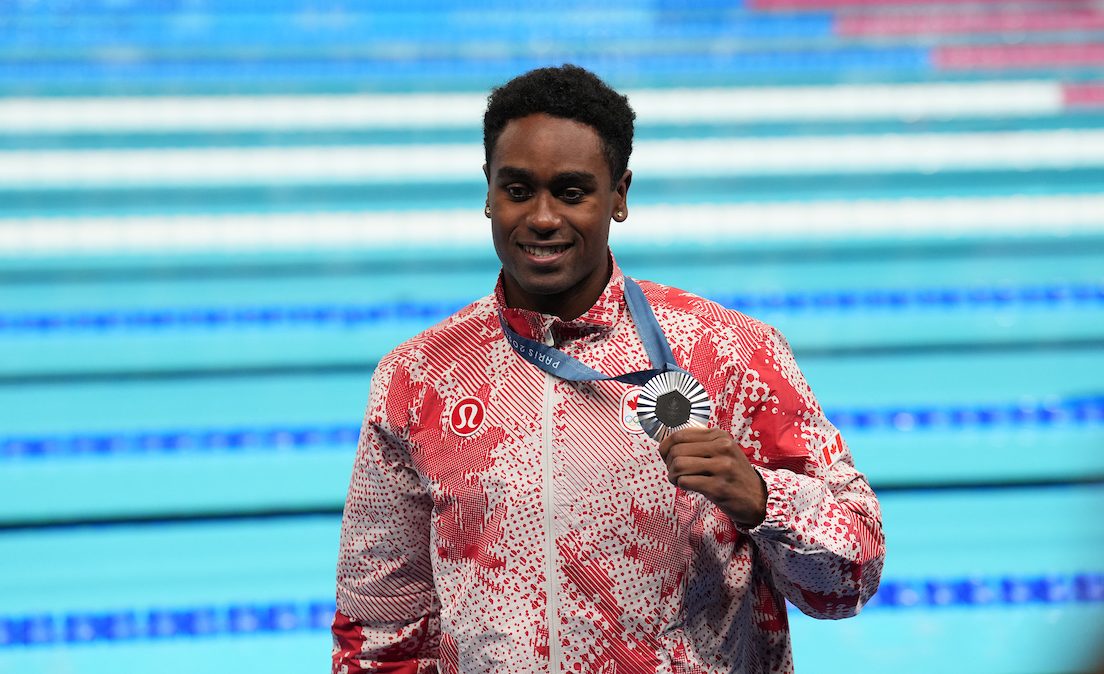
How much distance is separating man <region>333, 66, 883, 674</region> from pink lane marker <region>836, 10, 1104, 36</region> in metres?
3.65

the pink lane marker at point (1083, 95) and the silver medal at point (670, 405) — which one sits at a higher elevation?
the pink lane marker at point (1083, 95)

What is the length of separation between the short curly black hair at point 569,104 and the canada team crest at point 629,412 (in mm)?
185

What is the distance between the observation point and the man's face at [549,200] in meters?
1.03

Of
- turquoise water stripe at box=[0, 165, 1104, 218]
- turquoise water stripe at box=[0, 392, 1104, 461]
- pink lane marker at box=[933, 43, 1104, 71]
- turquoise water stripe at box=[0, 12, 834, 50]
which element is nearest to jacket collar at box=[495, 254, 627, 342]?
turquoise water stripe at box=[0, 392, 1104, 461]

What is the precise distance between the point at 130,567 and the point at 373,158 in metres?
1.62

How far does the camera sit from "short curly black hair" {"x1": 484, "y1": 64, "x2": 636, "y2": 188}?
1.04 meters

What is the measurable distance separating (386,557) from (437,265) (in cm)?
275

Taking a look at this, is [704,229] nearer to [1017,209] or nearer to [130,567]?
[1017,209]

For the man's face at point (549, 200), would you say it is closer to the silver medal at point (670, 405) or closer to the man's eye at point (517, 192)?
the man's eye at point (517, 192)

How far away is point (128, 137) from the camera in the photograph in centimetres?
401

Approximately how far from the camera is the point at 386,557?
1158 mm

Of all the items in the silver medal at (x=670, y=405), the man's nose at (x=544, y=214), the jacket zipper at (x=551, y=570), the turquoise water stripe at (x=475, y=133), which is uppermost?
the turquoise water stripe at (x=475, y=133)

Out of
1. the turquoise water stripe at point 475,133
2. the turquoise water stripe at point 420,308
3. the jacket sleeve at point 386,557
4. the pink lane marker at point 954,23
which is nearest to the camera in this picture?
the jacket sleeve at point 386,557

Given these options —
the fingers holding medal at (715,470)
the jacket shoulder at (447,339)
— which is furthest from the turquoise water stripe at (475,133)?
the fingers holding medal at (715,470)
